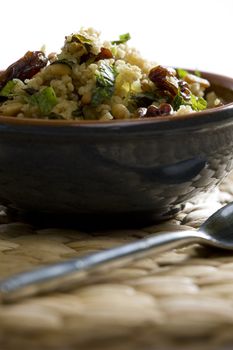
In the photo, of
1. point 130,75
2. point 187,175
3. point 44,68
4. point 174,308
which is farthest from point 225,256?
point 44,68

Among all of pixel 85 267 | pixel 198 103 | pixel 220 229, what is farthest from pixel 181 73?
pixel 85 267

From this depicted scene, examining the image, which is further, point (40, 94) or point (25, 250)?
point (40, 94)

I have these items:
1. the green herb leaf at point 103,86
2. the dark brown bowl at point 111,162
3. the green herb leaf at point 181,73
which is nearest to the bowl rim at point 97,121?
the dark brown bowl at point 111,162

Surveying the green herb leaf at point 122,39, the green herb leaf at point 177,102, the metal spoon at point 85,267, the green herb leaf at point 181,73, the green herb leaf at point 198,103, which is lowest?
the metal spoon at point 85,267

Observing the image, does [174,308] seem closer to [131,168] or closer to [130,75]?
[131,168]

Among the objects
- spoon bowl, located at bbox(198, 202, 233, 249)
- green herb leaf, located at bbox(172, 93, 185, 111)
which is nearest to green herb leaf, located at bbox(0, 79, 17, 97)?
green herb leaf, located at bbox(172, 93, 185, 111)

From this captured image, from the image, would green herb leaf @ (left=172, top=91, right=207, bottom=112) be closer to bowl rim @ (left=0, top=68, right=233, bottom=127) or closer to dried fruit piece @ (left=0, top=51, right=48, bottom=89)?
bowl rim @ (left=0, top=68, right=233, bottom=127)

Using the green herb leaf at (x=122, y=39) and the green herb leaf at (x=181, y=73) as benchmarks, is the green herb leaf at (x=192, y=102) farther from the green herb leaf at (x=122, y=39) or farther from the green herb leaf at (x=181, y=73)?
the green herb leaf at (x=122, y=39)

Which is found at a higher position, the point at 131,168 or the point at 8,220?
the point at 131,168
